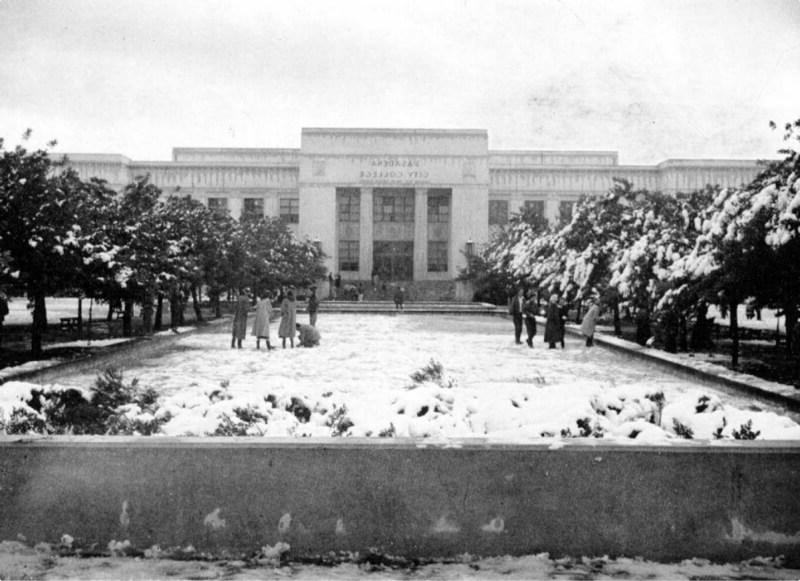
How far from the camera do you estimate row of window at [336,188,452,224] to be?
66.1 m

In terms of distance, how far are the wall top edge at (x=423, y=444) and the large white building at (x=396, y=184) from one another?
58194 mm

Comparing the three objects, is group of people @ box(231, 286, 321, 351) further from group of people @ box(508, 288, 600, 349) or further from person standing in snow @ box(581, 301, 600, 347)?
person standing in snow @ box(581, 301, 600, 347)

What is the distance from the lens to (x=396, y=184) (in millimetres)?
64250

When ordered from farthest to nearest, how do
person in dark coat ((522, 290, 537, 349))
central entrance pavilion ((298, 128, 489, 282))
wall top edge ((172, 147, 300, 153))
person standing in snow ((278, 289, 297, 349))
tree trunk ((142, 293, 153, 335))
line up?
wall top edge ((172, 147, 300, 153)) < central entrance pavilion ((298, 128, 489, 282)) < person in dark coat ((522, 290, 537, 349)) < tree trunk ((142, 293, 153, 335)) < person standing in snow ((278, 289, 297, 349))

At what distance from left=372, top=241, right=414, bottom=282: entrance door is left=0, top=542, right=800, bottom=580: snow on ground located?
199 feet

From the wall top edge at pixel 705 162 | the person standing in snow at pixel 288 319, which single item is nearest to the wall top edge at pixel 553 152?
the wall top edge at pixel 705 162

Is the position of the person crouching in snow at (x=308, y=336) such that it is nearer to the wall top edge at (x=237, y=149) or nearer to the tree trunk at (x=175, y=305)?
the tree trunk at (x=175, y=305)

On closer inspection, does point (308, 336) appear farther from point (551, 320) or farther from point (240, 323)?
point (551, 320)

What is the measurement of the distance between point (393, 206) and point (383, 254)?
155 inches

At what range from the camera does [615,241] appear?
2422cm

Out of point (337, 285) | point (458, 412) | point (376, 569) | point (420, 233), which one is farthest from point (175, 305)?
point (420, 233)

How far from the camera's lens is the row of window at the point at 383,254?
65812mm

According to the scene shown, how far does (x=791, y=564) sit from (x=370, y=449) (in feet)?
8.43

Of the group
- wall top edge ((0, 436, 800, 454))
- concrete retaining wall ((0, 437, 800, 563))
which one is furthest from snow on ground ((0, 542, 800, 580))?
wall top edge ((0, 436, 800, 454))
